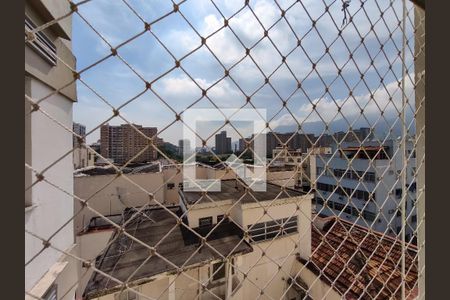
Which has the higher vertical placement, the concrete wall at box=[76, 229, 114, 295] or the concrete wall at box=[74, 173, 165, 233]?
the concrete wall at box=[74, 173, 165, 233]

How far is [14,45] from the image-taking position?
0.30 m

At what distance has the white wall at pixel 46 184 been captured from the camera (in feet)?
1.42

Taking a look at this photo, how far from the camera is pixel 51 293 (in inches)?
20.5

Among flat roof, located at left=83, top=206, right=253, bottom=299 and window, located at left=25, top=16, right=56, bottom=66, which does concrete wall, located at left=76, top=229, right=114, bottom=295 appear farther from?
window, located at left=25, top=16, right=56, bottom=66

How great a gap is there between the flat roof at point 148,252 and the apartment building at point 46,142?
1.59 meters

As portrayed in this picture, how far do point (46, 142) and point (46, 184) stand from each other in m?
0.10

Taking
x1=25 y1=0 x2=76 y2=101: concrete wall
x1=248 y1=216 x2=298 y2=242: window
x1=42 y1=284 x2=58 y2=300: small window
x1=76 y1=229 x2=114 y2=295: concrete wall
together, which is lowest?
x1=76 y1=229 x2=114 y2=295: concrete wall

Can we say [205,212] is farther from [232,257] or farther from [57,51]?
[57,51]

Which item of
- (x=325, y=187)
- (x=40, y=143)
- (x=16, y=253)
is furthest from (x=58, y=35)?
(x=325, y=187)

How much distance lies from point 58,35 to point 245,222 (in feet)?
12.1

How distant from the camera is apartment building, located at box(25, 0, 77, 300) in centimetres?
42

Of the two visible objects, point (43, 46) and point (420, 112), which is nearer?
point (43, 46)

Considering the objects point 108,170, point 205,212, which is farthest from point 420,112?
point 108,170

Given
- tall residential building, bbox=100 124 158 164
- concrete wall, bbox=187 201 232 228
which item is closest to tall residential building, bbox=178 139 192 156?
tall residential building, bbox=100 124 158 164
